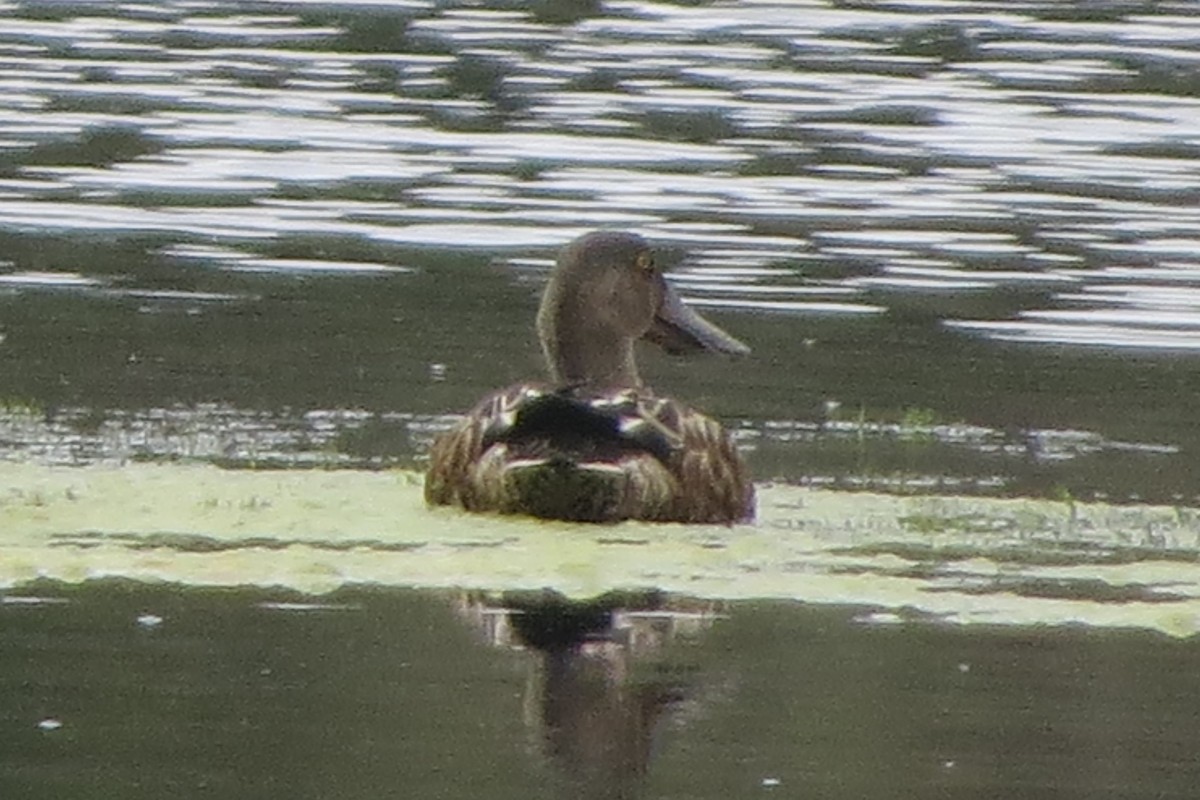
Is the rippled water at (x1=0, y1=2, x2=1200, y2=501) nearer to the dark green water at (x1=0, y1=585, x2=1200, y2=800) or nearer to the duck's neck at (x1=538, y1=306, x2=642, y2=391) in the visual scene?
the duck's neck at (x1=538, y1=306, x2=642, y2=391)

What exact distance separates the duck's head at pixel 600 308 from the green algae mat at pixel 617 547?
744 millimetres

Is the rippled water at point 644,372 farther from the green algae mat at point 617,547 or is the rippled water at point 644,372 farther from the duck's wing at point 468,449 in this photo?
the duck's wing at point 468,449

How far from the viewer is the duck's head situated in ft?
43.7

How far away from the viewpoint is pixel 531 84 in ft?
84.5

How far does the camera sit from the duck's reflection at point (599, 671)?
854 centimetres

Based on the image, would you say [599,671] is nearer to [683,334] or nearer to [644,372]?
[683,334]

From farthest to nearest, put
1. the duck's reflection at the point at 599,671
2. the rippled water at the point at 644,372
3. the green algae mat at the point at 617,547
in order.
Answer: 1. the green algae mat at the point at 617,547
2. the rippled water at the point at 644,372
3. the duck's reflection at the point at 599,671

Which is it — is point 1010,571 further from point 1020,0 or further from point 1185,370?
point 1020,0

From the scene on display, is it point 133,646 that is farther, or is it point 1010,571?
point 1010,571

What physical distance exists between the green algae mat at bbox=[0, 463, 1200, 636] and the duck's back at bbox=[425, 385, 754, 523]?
3.1 inches

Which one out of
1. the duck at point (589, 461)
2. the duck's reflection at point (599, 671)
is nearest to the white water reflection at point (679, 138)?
the duck at point (589, 461)

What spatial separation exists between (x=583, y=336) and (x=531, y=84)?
41.1 ft

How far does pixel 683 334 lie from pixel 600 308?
0.66 m

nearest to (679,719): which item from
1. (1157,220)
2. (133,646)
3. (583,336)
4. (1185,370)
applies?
(133,646)
